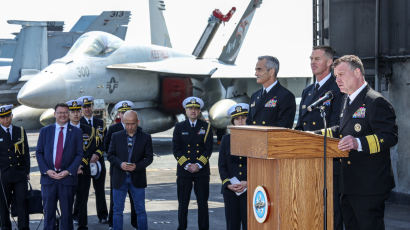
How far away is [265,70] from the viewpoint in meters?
6.04

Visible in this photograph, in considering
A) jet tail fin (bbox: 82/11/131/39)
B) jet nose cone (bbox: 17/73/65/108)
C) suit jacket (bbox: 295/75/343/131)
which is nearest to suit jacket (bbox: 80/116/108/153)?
suit jacket (bbox: 295/75/343/131)

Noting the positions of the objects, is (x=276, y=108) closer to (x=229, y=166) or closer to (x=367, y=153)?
(x=229, y=166)

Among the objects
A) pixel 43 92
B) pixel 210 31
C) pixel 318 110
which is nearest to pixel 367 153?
pixel 318 110

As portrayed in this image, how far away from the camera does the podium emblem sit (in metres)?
4.15

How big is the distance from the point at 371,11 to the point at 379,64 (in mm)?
887

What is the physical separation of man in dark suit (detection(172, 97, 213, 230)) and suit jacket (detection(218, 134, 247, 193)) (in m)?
0.95

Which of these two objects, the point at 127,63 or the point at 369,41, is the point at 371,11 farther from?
the point at 127,63

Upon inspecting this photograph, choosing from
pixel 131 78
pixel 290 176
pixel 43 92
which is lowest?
pixel 290 176

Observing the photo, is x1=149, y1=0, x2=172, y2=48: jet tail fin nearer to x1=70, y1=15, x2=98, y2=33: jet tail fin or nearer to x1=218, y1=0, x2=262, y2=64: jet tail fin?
x1=218, y1=0, x2=262, y2=64: jet tail fin

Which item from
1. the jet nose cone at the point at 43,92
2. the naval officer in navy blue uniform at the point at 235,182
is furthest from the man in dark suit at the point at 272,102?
the jet nose cone at the point at 43,92

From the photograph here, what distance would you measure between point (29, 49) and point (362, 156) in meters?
27.2

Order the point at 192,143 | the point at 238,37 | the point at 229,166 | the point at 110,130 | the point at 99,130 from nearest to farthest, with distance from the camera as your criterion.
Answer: the point at 229,166 → the point at 192,143 → the point at 110,130 → the point at 99,130 → the point at 238,37

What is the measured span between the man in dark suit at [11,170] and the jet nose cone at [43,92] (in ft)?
28.2

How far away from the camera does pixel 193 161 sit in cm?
775
